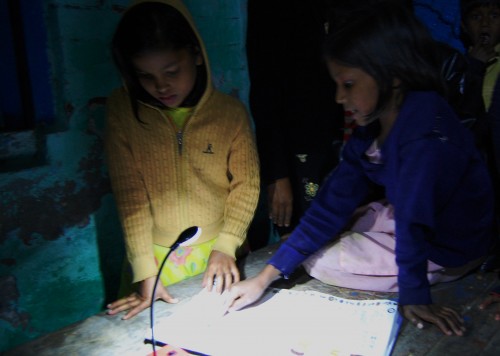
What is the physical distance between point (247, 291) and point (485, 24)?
162 cm

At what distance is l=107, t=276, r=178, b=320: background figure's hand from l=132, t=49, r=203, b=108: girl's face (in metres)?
0.54

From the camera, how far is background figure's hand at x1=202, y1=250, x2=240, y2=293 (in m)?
1.37

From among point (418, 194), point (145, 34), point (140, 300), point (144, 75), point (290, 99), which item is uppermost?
point (145, 34)

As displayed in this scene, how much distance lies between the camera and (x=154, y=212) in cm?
145

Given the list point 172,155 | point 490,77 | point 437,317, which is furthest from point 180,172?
point 490,77

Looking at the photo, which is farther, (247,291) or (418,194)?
(247,291)

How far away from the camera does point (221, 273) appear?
4.56ft

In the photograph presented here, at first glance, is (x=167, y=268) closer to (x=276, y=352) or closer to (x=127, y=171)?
(x=127, y=171)

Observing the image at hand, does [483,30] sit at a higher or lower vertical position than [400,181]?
higher

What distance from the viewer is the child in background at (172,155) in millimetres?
1271

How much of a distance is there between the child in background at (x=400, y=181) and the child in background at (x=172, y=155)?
0.83 ft

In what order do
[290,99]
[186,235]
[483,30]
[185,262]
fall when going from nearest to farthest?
[186,235] < [185,262] < [290,99] < [483,30]

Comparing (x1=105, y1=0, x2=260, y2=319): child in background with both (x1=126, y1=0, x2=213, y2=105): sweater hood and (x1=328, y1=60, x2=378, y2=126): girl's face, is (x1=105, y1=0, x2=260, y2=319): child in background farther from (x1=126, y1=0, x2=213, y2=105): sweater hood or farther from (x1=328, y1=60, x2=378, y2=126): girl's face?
(x1=328, y1=60, x2=378, y2=126): girl's face

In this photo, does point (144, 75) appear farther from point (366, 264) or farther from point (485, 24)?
point (485, 24)
